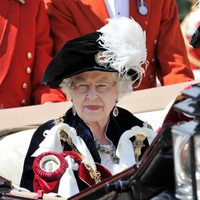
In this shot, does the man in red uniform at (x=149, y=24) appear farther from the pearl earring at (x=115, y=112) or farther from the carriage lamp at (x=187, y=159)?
the carriage lamp at (x=187, y=159)

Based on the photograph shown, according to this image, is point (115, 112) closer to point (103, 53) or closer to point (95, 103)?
point (95, 103)

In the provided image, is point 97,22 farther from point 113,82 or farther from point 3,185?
point 3,185

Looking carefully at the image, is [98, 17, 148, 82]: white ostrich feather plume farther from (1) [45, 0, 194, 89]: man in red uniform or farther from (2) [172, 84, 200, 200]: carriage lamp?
(2) [172, 84, 200, 200]: carriage lamp

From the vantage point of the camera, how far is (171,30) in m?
4.31

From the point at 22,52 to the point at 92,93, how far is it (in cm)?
101

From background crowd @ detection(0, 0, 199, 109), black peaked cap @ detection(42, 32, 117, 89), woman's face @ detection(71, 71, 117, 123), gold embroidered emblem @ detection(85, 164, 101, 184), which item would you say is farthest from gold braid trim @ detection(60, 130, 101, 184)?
background crowd @ detection(0, 0, 199, 109)

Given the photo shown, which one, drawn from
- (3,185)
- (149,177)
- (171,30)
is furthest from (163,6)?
(149,177)

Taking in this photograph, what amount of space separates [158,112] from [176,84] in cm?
28

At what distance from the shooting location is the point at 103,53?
310cm

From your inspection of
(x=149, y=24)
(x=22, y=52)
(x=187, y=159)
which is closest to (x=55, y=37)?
(x=22, y=52)

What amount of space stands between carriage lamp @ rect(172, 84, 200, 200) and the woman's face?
3.88 feet

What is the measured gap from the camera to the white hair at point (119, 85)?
317 cm

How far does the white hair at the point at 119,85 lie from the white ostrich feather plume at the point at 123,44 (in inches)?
1.8

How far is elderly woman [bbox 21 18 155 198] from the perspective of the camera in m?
3.04
